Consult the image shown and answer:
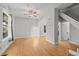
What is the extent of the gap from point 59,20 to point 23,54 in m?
0.83

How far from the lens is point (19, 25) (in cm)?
162

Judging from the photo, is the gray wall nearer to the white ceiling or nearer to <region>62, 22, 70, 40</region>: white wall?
<region>62, 22, 70, 40</region>: white wall

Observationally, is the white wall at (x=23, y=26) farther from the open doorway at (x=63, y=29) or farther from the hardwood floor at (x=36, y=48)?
the open doorway at (x=63, y=29)

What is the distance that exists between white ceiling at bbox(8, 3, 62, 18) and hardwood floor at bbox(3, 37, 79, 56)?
0.44m

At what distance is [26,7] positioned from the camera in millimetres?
1441

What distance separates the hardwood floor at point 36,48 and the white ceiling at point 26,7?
44cm

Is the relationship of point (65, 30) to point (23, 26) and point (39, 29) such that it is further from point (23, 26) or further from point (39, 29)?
point (23, 26)

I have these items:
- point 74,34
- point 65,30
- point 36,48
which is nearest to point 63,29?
point 65,30

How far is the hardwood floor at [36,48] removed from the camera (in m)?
1.44

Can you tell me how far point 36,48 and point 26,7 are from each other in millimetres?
677

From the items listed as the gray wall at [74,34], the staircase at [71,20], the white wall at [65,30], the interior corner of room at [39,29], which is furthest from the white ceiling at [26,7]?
the gray wall at [74,34]

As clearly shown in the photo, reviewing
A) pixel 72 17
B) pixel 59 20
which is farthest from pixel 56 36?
pixel 72 17

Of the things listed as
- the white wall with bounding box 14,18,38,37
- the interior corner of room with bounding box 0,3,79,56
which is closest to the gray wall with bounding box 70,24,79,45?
the interior corner of room with bounding box 0,3,79,56

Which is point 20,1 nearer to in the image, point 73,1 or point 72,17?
point 73,1
